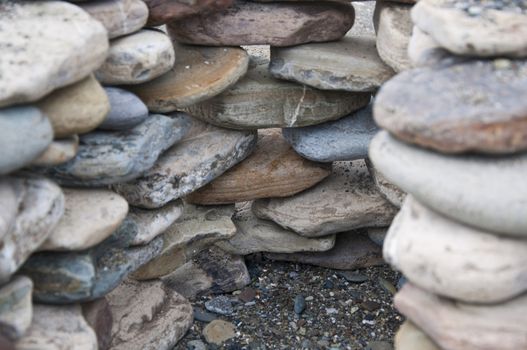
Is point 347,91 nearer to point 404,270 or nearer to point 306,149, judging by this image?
point 306,149

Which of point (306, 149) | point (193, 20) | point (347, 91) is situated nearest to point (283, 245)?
point (306, 149)

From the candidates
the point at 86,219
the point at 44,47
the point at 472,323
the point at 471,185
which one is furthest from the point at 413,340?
the point at 44,47

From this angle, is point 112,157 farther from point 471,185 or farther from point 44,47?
point 471,185

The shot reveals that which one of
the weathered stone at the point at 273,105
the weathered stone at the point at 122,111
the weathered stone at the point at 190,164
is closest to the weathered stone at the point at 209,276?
the weathered stone at the point at 190,164

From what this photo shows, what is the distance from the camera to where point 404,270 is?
1.99m

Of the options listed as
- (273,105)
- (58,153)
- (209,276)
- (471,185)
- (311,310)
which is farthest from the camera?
(209,276)

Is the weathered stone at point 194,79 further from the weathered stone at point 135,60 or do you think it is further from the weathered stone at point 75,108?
the weathered stone at point 75,108

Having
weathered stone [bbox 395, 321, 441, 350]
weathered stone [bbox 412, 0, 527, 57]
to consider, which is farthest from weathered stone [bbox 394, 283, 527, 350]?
weathered stone [bbox 412, 0, 527, 57]

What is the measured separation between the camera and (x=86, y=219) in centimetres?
219

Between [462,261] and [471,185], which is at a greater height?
[471,185]

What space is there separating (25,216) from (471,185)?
3.22 feet

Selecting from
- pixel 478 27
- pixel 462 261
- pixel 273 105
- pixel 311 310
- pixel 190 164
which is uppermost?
pixel 478 27

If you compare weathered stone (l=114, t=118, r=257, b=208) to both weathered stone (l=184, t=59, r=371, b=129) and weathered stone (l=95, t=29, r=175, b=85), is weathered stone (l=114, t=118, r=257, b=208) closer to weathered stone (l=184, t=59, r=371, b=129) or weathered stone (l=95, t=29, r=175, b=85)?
weathered stone (l=184, t=59, r=371, b=129)

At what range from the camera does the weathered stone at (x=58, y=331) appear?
2.05m
